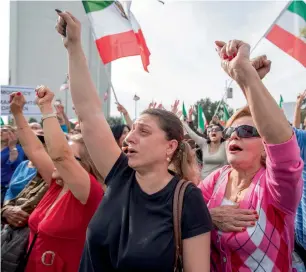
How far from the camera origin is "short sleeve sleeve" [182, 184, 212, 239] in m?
1.57

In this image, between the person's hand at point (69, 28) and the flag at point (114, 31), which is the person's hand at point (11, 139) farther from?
the person's hand at point (69, 28)

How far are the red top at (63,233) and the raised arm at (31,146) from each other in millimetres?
491

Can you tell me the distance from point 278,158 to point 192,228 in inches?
17.8

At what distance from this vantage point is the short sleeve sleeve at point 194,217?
5.15 feet

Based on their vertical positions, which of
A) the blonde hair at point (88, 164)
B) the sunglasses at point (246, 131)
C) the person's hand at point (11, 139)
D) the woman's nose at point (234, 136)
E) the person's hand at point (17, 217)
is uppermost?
the sunglasses at point (246, 131)

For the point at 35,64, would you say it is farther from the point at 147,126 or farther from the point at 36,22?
the point at 147,126

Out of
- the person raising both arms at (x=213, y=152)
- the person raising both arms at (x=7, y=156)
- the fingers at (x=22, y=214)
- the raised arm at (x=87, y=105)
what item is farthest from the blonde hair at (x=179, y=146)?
the person raising both arms at (x=7, y=156)

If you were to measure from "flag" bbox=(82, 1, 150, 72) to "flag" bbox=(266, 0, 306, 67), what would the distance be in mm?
1690

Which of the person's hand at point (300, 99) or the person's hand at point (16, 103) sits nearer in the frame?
the person's hand at point (16, 103)

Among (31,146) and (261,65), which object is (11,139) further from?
(261,65)

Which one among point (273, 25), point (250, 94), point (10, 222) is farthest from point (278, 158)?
point (273, 25)

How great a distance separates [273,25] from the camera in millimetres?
4867

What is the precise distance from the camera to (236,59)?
146cm

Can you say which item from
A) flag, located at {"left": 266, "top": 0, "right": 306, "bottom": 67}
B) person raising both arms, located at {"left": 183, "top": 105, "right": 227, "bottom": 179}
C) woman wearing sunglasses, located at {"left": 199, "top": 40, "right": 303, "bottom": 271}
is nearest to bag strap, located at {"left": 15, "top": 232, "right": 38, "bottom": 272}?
woman wearing sunglasses, located at {"left": 199, "top": 40, "right": 303, "bottom": 271}
